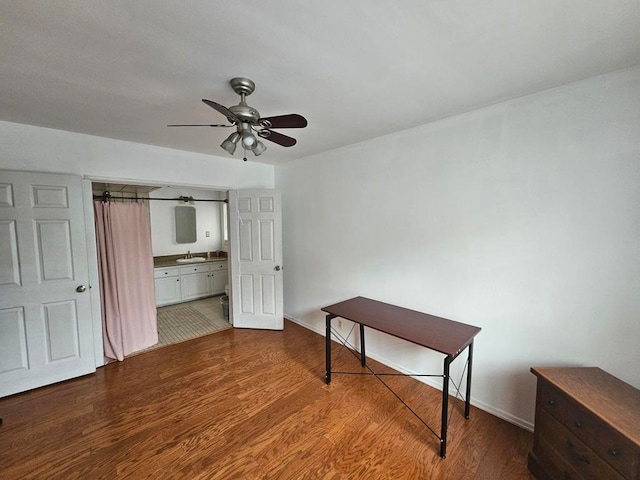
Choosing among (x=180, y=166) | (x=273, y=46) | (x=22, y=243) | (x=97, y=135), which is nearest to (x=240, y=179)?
(x=180, y=166)

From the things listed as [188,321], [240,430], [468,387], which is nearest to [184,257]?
[188,321]

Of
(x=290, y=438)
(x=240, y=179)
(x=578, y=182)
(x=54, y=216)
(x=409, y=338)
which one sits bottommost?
(x=290, y=438)

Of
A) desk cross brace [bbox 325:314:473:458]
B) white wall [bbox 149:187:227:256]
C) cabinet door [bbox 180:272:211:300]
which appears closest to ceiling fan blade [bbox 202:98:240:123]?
desk cross brace [bbox 325:314:473:458]

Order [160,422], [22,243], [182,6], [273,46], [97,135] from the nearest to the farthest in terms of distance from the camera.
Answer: [182,6]
[273,46]
[160,422]
[22,243]
[97,135]

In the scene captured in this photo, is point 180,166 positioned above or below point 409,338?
above

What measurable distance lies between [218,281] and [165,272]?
3.26 feet

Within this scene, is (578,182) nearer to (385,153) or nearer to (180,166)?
(385,153)

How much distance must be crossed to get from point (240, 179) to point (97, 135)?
1.61 m

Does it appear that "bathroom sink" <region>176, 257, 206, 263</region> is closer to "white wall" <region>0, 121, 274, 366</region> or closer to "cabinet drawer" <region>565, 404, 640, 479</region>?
"white wall" <region>0, 121, 274, 366</region>

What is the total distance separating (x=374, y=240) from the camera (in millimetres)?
2857

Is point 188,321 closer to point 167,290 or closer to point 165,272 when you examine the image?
point 167,290

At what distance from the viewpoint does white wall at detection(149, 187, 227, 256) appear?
4824 mm

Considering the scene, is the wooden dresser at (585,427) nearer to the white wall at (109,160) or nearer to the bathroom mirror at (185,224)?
the white wall at (109,160)

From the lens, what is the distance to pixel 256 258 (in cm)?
370
